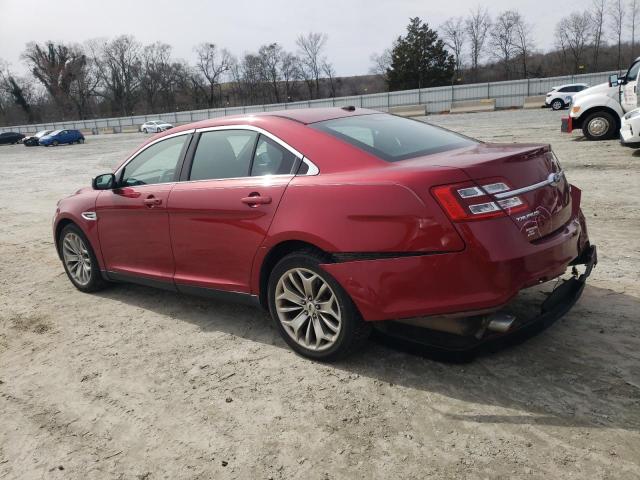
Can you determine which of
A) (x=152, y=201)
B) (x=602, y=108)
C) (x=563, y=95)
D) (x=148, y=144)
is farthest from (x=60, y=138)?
(x=152, y=201)

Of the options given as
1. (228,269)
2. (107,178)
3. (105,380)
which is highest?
A: (107,178)

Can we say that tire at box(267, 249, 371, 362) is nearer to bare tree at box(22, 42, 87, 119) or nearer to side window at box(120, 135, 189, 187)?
side window at box(120, 135, 189, 187)

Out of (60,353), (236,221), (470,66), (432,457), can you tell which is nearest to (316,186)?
(236,221)

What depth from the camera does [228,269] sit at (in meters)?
3.77

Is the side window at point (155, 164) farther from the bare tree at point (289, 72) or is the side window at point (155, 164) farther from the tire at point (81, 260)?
the bare tree at point (289, 72)

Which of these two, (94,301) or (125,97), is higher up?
(125,97)

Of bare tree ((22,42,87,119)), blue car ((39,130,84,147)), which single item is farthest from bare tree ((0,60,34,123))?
blue car ((39,130,84,147))

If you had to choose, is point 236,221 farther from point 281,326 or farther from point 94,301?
point 94,301

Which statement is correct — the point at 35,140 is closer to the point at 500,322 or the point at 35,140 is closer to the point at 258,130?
the point at 258,130

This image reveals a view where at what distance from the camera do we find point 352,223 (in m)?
2.98

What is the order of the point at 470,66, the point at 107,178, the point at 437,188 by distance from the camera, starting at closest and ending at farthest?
the point at 437,188, the point at 107,178, the point at 470,66

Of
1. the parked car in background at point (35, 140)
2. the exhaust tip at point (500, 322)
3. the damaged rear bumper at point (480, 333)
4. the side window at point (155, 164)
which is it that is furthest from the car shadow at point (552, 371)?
the parked car in background at point (35, 140)

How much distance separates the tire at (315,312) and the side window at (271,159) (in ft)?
1.92

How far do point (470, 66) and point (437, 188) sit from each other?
82210mm
